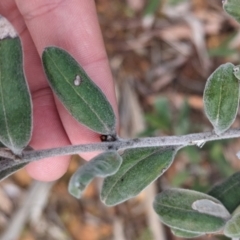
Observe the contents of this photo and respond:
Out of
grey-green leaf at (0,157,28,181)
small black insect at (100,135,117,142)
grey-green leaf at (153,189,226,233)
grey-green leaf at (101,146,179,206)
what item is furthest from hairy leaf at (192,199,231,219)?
grey-green leaf at (0,157,28,181)

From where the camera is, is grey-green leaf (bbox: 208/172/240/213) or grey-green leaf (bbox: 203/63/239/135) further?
grey-green leaf (bbox: 208/172/240/213)

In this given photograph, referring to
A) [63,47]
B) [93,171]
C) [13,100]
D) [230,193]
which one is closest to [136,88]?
[63,47]

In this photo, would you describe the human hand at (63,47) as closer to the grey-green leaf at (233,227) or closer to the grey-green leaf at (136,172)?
the grey-green leaf at (136,172)

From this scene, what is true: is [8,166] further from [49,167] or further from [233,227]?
[233,227]

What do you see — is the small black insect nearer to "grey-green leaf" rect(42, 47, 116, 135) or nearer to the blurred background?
"grey-green leaf" rect(42, 47, 116, 135)

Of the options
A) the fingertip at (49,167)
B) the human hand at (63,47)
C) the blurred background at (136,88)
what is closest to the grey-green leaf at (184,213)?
the human hand at (63,47)

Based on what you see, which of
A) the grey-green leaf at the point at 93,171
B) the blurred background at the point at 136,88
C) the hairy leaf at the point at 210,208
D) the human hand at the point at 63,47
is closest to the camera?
the grey-green leaf at the point at 93,171

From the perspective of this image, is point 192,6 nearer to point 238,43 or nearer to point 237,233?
point 238,43
